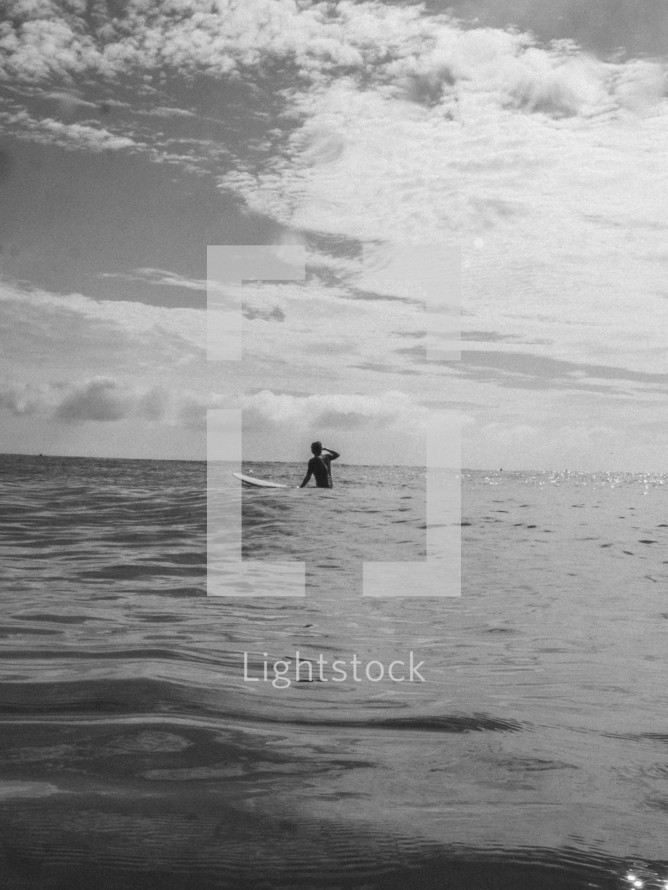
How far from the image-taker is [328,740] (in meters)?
2.72

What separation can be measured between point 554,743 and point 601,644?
209 centimetres

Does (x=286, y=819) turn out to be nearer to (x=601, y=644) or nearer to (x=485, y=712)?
(x=485, y=712)

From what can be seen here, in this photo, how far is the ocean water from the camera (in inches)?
69.4

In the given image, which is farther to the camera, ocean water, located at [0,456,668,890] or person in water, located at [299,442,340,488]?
person in water, located at [299,442,340,488]

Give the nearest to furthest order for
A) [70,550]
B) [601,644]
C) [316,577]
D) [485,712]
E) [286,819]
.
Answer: [286,819]
[485,712]
[601,644]
[316,577]
[70,550]

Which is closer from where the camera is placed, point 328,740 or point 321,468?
point 328,740

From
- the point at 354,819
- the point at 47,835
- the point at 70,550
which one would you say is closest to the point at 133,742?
the point at 47,835

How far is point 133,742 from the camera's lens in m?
2.56

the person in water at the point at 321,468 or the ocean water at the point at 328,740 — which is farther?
the person in water at the point at 321,468

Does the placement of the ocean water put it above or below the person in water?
below

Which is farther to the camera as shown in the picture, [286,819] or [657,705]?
[657,705]

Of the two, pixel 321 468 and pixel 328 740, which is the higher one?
pixel 321 468

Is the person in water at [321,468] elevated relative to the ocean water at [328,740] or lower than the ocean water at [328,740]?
elevated

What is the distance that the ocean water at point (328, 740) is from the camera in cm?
176
